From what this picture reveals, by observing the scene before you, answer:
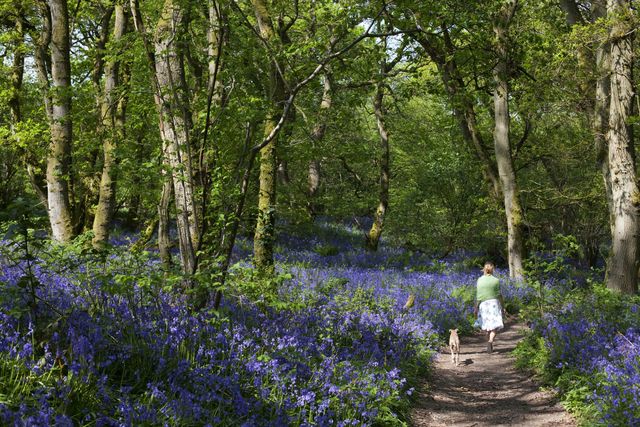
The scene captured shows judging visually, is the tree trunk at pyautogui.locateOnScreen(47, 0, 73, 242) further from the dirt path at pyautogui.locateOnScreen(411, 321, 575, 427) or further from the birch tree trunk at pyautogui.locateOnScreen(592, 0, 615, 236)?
the birch tree trunk at pyautogui.locateOnScreen(592, 0, 615, 236)

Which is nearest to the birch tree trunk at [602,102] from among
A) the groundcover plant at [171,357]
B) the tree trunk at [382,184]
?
the groundcover plant at [171,357]

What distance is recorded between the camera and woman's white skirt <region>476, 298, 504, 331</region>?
34.7 feet

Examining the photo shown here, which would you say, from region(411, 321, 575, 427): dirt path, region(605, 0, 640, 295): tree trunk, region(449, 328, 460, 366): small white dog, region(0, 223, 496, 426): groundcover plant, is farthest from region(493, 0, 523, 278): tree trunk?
region(0, 223, 496, 426): groundcover plant

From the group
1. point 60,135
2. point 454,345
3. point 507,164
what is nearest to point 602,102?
point 507,164

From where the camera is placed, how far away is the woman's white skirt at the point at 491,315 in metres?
10.6

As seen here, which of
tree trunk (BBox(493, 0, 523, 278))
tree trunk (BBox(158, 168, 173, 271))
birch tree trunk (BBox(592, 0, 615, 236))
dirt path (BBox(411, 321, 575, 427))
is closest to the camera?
tree trunk (BBox(158, 168, 173, 271))

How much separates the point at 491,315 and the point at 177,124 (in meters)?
7.07

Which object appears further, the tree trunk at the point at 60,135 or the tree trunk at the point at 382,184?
the tree trunk at the point at 382,184

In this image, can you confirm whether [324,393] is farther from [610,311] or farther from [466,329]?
[466,329]

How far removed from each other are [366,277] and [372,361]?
645 centimetres

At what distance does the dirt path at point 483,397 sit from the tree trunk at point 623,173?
3039 millimetres

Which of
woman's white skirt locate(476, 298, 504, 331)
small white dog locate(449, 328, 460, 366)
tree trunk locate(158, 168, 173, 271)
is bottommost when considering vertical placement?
small white dog locate(449, 328, 460, 366)

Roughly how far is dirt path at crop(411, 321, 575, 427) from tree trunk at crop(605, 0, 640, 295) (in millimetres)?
3039

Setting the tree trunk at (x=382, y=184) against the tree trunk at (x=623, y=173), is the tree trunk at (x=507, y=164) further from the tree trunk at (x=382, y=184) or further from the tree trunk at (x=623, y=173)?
the tree trunk at (x=382, y=184)
